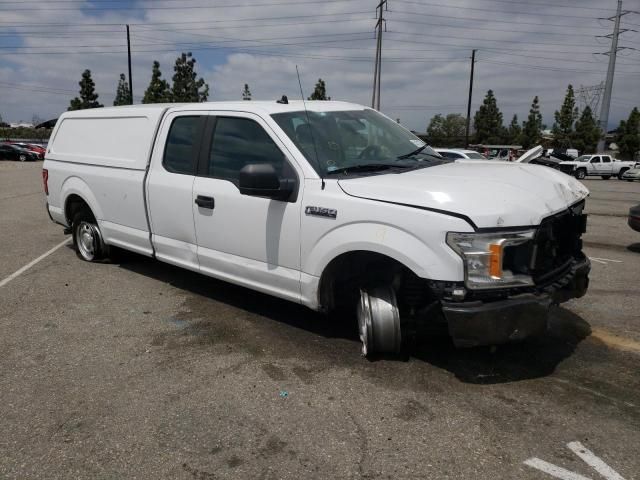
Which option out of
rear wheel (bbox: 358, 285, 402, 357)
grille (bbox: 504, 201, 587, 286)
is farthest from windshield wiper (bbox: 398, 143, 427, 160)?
grille (bbox: 504, 201, 587, 286)

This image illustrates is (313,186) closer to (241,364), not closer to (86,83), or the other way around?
(241,364)

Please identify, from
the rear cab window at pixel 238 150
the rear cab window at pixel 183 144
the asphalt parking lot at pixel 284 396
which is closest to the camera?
the asphalt parking lot at pixel 284 396

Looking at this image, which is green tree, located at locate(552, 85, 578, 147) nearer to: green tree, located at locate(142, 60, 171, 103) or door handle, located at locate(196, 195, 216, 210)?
green tree, located at locate(142, 60, 171, 103)

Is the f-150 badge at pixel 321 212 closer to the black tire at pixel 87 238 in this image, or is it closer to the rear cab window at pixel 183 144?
the rear cab window at pixel 183 144

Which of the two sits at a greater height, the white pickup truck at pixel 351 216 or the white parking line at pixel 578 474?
the white pickup truck at pixel 351 216

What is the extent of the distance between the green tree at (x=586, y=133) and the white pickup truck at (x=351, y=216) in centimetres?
6499

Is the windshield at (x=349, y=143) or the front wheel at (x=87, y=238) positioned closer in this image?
the windshield at (x=349, y=143)

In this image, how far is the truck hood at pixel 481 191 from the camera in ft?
10.3

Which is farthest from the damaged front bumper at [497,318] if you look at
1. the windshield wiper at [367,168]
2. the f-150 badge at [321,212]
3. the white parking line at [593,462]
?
the windshield wiper at [367,168]

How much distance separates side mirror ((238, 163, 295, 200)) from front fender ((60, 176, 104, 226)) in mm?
2937

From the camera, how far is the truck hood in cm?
315

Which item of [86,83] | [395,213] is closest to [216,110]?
[395,213]

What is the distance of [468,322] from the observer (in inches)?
124

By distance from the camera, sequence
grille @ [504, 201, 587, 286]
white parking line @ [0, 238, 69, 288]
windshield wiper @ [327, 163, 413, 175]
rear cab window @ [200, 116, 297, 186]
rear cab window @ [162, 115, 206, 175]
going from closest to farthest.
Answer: grille @ [504, 201, 587, 286] → windshield wiper @ [327, 163, 413, 175] → rear cab window @ [200, 116, 297, 186] → rear cab window @ [162, 115, 206, 175] → white parking line @ [0, 238, 69, 288]
